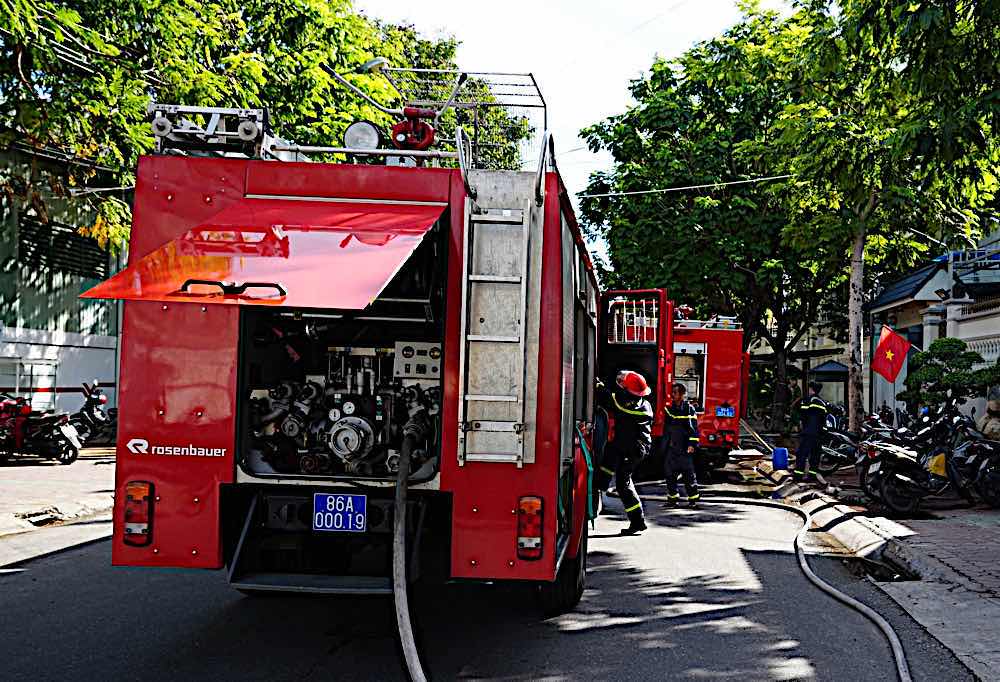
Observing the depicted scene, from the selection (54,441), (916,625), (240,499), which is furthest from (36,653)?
(54,441)

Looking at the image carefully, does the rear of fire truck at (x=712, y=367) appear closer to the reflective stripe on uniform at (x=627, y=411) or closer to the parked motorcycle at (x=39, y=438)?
the reflective stripe on uniform at (x=627, y=411)

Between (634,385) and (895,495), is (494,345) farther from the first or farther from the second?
(895,495)

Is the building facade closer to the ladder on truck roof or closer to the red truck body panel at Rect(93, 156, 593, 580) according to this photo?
the red truck body panel at Rect(93, 156, 593, 580)

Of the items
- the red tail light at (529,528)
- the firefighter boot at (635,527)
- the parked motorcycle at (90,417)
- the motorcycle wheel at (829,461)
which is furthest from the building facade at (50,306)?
the red tail light at (529,528)

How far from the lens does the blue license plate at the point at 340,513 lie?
20.4 ft

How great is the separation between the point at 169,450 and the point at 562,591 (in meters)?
3.02

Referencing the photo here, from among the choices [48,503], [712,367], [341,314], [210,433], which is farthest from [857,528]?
[48,503]

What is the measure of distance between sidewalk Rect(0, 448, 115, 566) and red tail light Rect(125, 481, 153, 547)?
428 cm

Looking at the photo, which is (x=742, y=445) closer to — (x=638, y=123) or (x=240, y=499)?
(x=638, y=123)

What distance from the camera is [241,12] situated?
16.5m

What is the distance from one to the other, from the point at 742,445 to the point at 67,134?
18.5 meters

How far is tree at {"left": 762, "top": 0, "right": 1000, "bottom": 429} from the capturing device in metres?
9.78

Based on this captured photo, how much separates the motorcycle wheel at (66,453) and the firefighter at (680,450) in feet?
33.9

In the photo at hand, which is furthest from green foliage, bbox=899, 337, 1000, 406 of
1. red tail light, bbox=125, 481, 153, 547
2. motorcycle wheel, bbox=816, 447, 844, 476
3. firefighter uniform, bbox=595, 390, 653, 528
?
red tail light, bbox=125, 481, 153, 547
